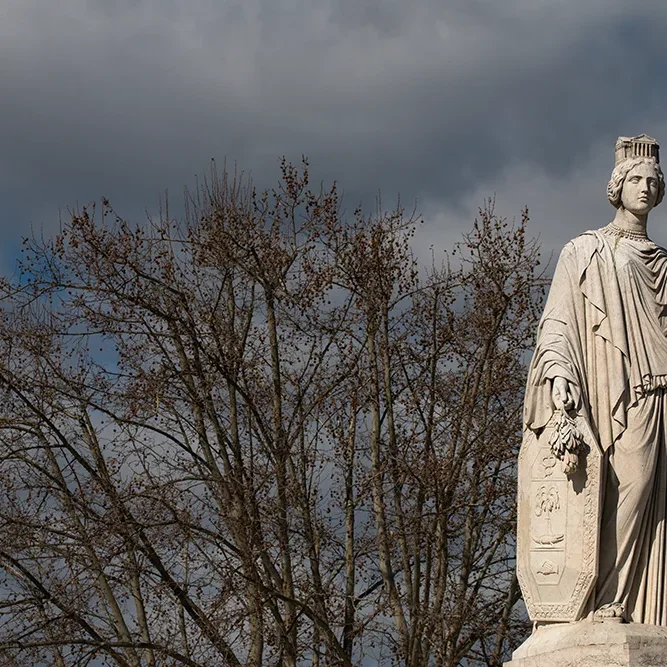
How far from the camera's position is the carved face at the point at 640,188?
913 cm

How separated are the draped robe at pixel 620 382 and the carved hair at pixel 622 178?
0.76 ft

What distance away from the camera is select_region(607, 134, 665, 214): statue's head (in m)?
9.14

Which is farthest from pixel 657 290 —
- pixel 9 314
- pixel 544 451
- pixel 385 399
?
pixel 9 314

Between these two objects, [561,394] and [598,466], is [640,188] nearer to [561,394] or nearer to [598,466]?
[561,394]

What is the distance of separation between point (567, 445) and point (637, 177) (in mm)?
1862

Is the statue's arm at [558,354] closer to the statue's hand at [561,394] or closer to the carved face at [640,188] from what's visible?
the statue's hand at [561,394]

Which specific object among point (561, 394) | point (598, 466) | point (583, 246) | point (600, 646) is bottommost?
point (600, 646)

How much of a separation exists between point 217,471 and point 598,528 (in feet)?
39.7

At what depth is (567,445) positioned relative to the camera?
8.45m

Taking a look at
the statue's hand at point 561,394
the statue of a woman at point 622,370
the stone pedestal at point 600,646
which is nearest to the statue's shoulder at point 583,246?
the statue of a woman at point 622,370

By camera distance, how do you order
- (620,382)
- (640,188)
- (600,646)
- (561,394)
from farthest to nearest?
1. (640,188)
2. (620,382)
3. (561,394)
4. (600,646)

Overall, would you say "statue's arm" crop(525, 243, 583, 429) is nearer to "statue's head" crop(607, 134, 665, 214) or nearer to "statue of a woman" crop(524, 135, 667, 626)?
"statue of a woman" crop(524, 135, 667, 626)

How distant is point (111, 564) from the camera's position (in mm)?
18703

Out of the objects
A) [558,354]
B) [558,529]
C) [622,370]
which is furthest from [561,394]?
[558,529]
